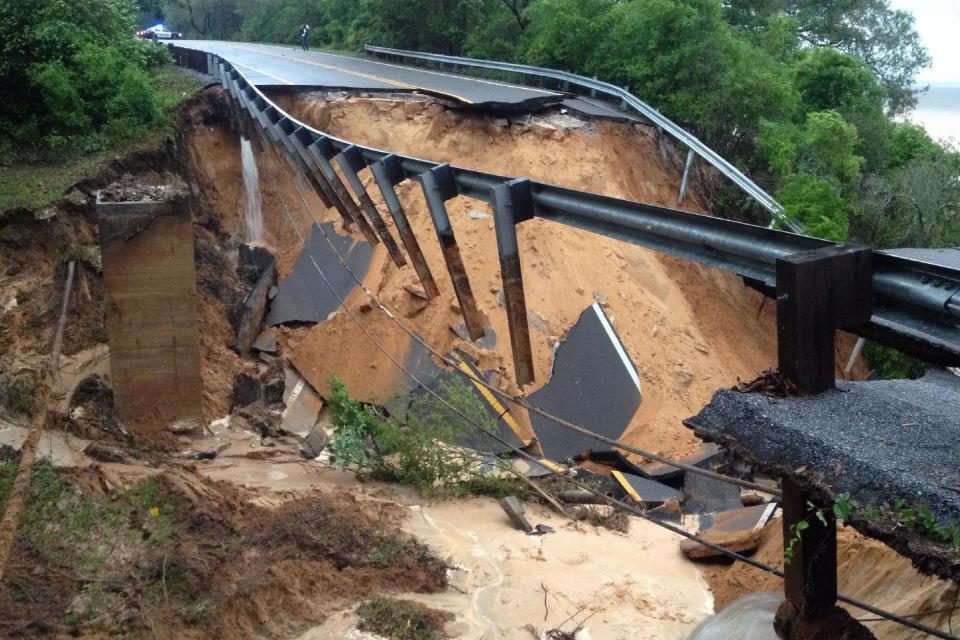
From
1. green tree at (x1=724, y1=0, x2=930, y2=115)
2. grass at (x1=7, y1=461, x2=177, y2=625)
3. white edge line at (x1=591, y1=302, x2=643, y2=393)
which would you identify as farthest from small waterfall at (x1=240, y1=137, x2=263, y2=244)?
green tree at (x1=724, y1=0, x2=930, y2=115)

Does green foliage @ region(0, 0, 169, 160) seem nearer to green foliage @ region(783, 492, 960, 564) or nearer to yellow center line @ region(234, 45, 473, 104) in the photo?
yellow center line @ region(234, 45, 473, 104)

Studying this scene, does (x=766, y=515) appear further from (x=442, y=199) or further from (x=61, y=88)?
(x=61, y=88)

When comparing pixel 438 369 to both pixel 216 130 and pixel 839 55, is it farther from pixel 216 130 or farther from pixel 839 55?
pixel 839 55

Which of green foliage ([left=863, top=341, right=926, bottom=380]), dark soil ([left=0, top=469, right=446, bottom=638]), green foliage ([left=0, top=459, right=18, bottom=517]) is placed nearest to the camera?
dark soil ([left=0, top=469, right=446, bottom=638])

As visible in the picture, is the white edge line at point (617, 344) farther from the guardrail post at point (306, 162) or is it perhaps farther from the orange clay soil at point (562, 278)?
the guardrail post at point (306, 162)

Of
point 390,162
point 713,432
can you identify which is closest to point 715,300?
point 390,162

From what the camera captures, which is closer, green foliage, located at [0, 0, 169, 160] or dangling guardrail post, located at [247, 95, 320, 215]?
dangling guardrail post, located at [247, 95, 320, 215]

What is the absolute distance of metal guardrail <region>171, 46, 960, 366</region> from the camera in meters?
4.30

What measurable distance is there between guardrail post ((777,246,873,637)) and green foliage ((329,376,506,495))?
7219 mm

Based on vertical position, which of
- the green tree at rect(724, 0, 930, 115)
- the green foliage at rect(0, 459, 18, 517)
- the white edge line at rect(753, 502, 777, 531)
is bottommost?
the green foliage at rect(0, 459, 18, 517)

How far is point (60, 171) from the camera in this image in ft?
55.1

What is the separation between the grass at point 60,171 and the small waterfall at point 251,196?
175 centimetres

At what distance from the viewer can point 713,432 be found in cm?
482

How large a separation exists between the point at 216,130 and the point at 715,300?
38.9 ft
